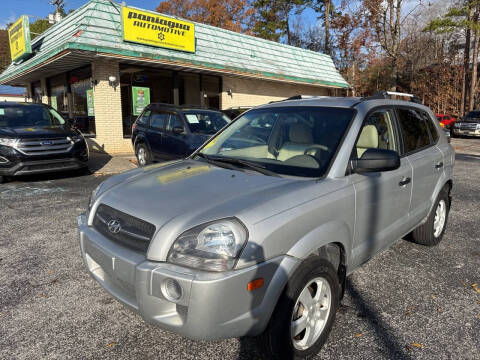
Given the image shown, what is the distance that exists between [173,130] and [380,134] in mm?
5767

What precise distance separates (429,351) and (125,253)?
213 centimetres

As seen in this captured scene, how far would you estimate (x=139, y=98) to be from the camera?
13875 mm

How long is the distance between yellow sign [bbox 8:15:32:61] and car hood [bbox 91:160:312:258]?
1499 cm

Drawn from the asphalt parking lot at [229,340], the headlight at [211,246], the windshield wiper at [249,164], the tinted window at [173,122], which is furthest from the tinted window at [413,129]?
the tinted window at [173,122]

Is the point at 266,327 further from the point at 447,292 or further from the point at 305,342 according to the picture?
the point at 447,292

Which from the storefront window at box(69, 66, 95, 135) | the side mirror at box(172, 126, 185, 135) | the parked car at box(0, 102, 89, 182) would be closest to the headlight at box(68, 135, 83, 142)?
the parked car at box(0, 102, 89, 182)

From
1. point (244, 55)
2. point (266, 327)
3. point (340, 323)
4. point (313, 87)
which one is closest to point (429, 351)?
point (340, 323)

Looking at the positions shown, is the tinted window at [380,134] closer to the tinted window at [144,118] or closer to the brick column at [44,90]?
the tinted window at [144,118]

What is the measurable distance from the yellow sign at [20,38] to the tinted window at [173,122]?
32.0 feet

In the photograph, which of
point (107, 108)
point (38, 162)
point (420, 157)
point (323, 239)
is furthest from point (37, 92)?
point (323, 239)

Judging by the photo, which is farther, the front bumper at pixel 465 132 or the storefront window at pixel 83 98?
the front bumper at pixel 465 132

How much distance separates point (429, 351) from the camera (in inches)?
93.4

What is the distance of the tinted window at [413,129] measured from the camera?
344 centimetres

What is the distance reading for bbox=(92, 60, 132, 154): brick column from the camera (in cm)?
1212
